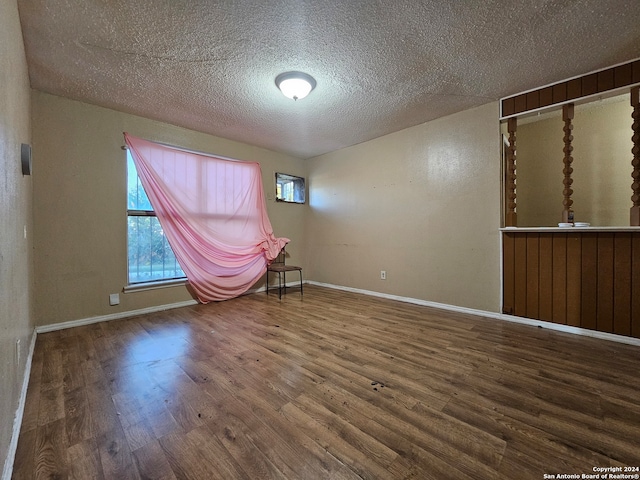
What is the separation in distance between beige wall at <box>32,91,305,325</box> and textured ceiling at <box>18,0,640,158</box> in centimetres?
23

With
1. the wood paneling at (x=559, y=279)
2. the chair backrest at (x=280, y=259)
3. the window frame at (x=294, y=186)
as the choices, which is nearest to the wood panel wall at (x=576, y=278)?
the wood paneling at (x=559, y=279)

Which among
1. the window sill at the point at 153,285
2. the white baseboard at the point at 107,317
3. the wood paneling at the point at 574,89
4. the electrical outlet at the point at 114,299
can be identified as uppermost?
the wood paneling at the point at 574,89

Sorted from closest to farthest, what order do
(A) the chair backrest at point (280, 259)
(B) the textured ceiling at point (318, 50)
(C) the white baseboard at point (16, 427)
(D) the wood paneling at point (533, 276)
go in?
(C) the white baseboard at point (16, 427) → (B) the textured ceiling at point (318, 50) → (D) the wood paneling at point (533, 276) → (A) the chair backrest at point (280, 259)

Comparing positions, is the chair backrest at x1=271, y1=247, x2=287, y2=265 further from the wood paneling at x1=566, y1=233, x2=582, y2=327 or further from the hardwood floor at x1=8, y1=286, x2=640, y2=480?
the wood paneling at x1=566, y1=233, x2=582, y2=327

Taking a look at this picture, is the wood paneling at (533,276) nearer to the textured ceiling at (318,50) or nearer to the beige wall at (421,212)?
the beige wall at (421,212)

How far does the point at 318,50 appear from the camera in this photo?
209cm

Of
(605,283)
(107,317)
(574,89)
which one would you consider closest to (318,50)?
(574,89)

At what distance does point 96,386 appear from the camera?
1.68 meters

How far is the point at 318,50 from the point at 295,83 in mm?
426

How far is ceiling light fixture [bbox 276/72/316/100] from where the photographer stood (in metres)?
2.40

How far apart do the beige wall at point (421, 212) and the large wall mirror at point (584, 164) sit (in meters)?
0.58

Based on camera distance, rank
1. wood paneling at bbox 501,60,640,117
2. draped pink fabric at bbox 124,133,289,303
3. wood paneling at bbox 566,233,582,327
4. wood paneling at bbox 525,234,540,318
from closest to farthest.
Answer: wood paneling at bbox 501,60,640,117, wood paneling at bbox 566,233,582,327, wood paneling at bbox 525,234,540,318, draped pink fabric at bbox 124,133,289,303

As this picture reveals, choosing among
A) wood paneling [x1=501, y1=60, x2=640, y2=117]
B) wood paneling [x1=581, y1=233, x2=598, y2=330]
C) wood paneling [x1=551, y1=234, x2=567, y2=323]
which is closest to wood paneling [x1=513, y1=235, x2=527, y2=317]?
wood paneling [x1=551, y1=234, x2=567, y2=323]

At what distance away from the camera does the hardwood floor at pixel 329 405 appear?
111 cm
